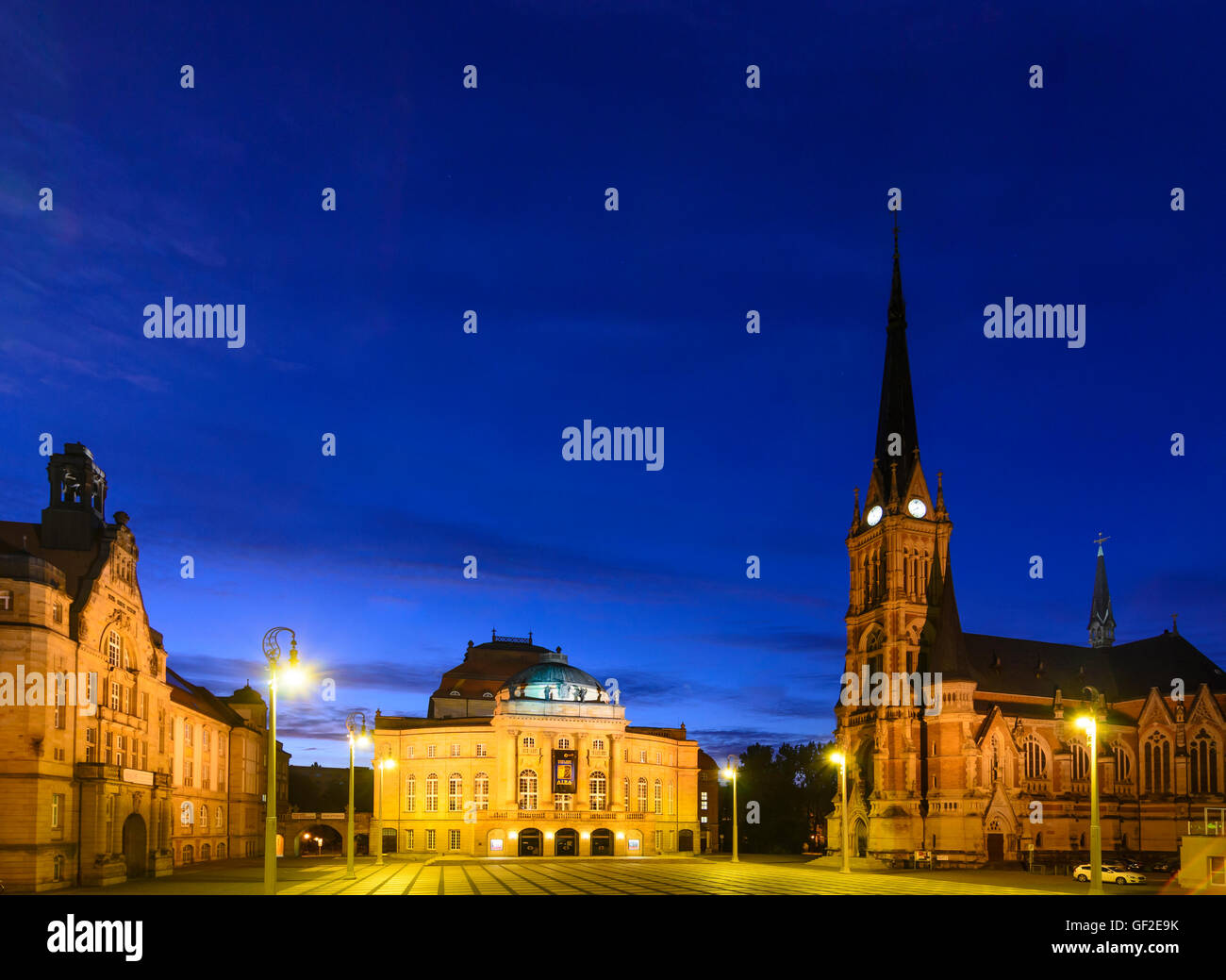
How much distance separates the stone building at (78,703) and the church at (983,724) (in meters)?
60.2

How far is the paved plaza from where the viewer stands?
5284cm

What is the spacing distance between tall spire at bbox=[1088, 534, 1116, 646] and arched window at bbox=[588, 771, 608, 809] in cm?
8413

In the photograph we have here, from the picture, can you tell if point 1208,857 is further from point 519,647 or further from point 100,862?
point 519,647

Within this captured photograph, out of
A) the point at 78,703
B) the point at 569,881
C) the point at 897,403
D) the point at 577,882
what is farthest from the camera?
the point at 897,403

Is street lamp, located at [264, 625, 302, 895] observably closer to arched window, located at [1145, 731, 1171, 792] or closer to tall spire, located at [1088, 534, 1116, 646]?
arched window, located at [1145, 731, 1171, 792]

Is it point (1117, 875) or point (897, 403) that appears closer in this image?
point (1117, 875)

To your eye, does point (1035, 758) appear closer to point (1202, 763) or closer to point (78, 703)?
point (1202, 763)

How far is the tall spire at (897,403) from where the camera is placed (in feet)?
374

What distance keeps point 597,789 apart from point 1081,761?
47.3 m

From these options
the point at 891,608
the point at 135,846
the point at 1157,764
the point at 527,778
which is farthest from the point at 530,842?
the point at 1157,764

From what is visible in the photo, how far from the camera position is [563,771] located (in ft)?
369

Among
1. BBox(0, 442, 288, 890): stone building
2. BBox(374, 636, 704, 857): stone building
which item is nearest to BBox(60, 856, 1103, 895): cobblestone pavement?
BBox(0, 442, 288, 890): stone building

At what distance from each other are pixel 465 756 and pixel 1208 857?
7583 centimetres
